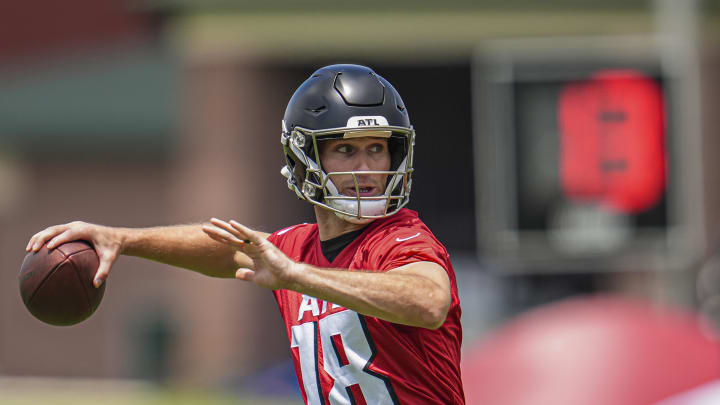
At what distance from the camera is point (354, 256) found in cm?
415

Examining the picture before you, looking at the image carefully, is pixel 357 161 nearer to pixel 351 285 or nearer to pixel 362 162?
pixel 362 162

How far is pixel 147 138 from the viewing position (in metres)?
19.9

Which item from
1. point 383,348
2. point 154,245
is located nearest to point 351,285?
point 383,348

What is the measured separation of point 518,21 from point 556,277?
416cm

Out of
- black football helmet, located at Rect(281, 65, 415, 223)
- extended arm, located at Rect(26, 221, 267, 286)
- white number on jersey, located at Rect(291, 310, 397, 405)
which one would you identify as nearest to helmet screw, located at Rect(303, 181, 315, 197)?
black football helmet, located at Rect(281, 65, 415, 223)

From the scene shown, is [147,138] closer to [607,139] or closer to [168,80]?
[168,80]

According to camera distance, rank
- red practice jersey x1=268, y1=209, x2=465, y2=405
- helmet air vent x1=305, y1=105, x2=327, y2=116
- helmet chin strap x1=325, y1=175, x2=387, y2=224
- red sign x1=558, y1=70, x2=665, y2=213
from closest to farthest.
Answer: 1. red practice jersey x1=268, y1=209, x2=465, y2=405
2. helmet chin strap x1=325, y1=175, x2=387, y2=224
3. helmet air vent x1=305, y1=105, x2=327, y2=116
4. red sign x1=558, y1=70, x2=665, y2=213

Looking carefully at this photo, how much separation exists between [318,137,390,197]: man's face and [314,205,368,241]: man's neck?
14 centimetres

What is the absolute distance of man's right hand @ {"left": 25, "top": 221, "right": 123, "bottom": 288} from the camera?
14.0ft

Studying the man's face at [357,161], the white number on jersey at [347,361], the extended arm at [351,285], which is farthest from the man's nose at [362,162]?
the extended arm at [351,285]

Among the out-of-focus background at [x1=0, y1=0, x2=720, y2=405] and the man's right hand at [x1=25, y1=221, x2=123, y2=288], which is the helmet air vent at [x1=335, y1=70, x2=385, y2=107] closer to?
the man's right hand at [x1=25, y1=221, x2=123, y2=288]

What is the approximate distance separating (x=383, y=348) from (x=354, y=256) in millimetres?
369

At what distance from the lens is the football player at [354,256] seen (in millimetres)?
3613

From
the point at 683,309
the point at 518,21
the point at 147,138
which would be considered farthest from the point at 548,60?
the point at 147,138
